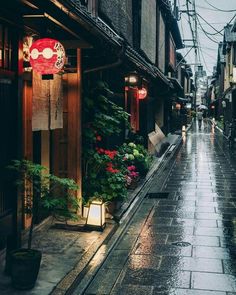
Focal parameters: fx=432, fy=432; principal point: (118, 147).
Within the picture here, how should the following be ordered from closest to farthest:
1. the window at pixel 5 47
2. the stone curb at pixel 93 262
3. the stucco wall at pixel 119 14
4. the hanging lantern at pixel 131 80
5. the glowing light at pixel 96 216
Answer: the window at pixel 5 47 → the stone curb at pixel 93 262 → the glowing light at pixel 96 216 → the stucco wall at pixel 119 14 → the hanging lantern at pixel 131 80

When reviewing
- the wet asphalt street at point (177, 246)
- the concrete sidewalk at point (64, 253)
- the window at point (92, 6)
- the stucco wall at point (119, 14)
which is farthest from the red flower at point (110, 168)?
the stucco wall at point (119, 14)

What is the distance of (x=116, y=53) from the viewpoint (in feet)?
37.2

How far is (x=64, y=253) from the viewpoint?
9.27 meters

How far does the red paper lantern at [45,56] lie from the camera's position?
823cm

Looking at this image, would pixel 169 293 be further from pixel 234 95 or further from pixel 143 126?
pixel 234 95

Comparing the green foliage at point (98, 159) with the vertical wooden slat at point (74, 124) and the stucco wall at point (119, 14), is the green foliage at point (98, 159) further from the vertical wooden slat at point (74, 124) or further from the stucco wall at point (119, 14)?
the stucco wall at point (119, 14)

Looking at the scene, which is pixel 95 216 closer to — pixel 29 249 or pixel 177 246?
pixel 177 246

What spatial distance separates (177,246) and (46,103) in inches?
178

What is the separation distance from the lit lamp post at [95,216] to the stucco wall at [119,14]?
26.6 ft

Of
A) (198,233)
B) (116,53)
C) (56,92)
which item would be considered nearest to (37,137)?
(56,92)

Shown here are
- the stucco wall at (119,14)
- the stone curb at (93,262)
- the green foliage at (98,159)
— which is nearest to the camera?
the stone curb at (93,262)

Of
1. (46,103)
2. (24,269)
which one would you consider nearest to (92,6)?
(46,103)

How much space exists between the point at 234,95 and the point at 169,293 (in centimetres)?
3861

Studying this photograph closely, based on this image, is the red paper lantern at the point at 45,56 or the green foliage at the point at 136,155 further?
the green foliage at the point at 136,155
